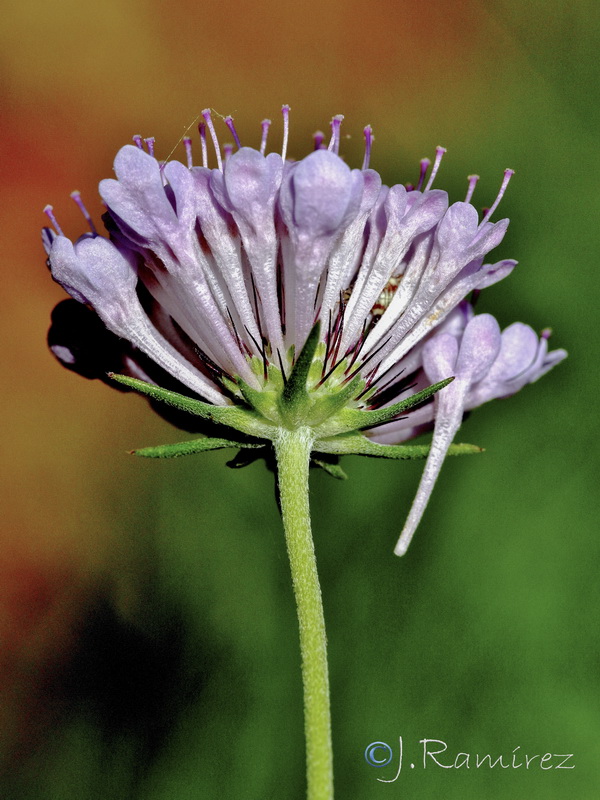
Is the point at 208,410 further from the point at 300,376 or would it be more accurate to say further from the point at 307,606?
the point at 307,606

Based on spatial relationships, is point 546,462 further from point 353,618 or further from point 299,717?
point 299,717

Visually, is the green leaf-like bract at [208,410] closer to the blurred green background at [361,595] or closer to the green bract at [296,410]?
the green bract at [296,410]

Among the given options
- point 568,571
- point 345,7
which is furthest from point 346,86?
point 568,571

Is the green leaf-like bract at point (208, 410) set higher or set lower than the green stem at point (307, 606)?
higher

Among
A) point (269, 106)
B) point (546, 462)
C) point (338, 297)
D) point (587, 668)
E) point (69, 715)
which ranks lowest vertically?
point (69, 715)

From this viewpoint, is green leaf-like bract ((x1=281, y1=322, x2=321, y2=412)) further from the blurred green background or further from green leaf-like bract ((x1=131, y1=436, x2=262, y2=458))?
the blurred green background

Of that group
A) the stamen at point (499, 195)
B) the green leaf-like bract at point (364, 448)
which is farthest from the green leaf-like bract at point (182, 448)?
the stamen at point (499, 195)
